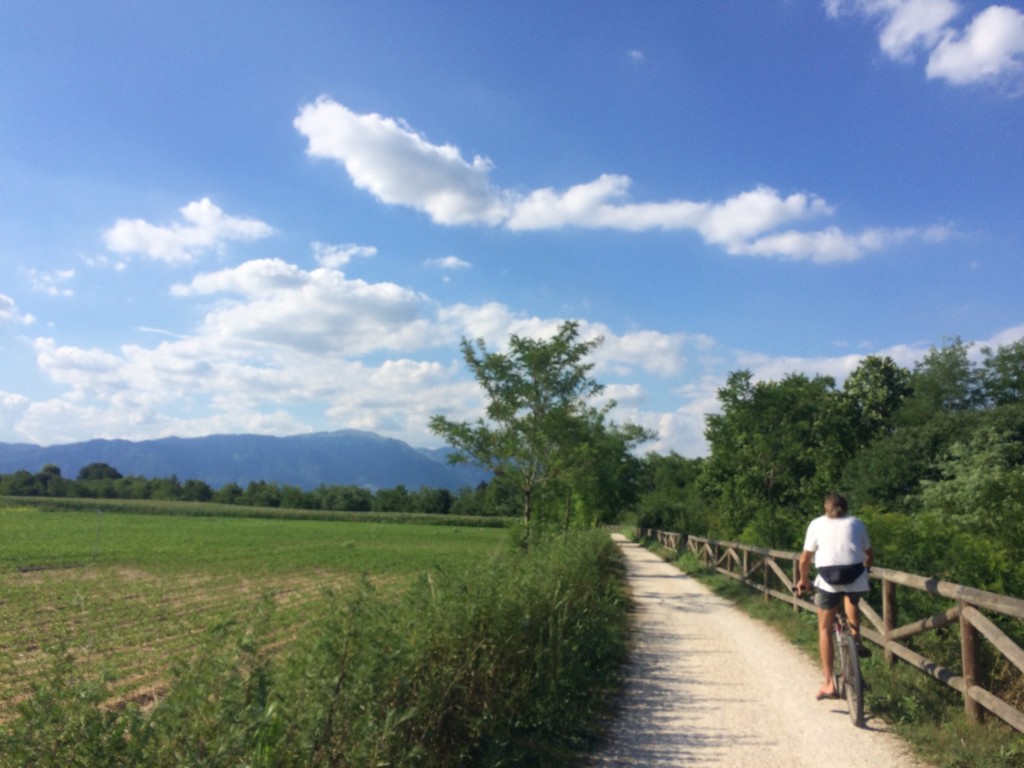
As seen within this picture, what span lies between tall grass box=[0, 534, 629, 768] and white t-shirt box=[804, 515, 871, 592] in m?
2.55

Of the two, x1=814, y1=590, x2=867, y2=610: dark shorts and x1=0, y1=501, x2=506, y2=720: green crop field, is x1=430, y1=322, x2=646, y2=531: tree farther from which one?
x1=814, y1=590, x2=867, y2=610: dark shorts

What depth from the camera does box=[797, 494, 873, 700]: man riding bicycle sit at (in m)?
6.55

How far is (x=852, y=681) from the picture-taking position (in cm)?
614

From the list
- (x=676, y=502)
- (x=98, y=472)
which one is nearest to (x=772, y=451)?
(x=676, y=502)

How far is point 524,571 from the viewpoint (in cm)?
754

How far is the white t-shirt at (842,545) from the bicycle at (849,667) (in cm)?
33

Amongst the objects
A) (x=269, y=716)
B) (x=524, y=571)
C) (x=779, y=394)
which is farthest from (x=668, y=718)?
(x=779, y=394)

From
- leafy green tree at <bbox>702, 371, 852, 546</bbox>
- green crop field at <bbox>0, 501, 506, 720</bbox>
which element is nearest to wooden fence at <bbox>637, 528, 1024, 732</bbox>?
green crop field at <bbox>0, 501, 506, 720</bbox>

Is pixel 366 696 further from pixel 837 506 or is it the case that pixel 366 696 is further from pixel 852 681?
pixel 837 506

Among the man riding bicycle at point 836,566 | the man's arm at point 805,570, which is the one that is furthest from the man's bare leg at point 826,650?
the man's arm at point 805,570

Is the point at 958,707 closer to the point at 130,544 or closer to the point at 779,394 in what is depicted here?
the point at 779,394

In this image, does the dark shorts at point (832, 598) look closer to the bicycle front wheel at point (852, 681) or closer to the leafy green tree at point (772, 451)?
the bicycle front wheel at point (852, 681)

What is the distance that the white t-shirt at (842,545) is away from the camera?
258 inches

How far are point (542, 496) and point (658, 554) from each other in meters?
17.4
